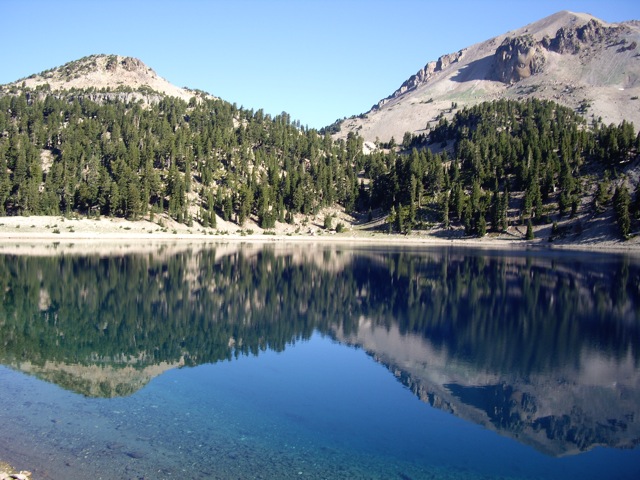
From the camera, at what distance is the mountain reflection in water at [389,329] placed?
19.9 m

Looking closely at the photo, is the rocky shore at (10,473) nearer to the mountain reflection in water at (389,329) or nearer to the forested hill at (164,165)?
the mountain reflection in water at (389,329)

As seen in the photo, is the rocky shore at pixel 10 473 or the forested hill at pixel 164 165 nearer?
the rocky shore at pixel 10 473

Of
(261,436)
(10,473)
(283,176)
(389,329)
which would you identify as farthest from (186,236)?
(10,473)

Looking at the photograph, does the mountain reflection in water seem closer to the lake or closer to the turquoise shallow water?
the lake

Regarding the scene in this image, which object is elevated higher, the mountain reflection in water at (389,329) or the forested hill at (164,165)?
the forested hill at (164,165)

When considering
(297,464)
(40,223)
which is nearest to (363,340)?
(297,464)

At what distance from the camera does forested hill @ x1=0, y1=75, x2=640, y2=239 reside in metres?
113

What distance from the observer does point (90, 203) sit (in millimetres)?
112250

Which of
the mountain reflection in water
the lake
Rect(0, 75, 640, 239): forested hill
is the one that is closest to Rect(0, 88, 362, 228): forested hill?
Rect(0, 75, 640, 239): forested hill

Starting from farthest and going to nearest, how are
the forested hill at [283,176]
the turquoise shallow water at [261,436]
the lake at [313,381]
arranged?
the forested hill at [283,176] → the lake at [313,381] → the turquoise shallow water at [261,436]

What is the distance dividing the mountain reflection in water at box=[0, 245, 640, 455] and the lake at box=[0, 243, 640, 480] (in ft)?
0.51

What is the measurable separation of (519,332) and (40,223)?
97848 mm

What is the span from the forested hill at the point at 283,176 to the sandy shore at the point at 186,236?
3052mm

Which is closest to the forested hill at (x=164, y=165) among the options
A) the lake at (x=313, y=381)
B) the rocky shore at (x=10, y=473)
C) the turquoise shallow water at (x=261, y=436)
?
the lake at (x=313, y=381)
